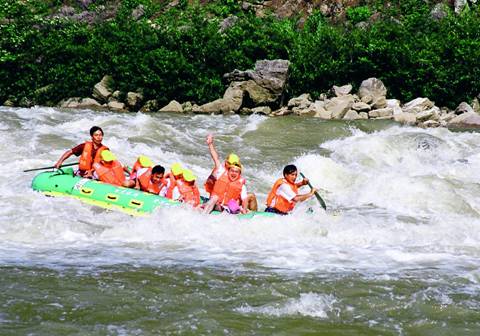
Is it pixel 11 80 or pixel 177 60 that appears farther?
pixel 11 80

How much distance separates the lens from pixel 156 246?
24.5ft

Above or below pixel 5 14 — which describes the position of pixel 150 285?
below

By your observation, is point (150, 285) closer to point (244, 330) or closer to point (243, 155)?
point (244, 330)

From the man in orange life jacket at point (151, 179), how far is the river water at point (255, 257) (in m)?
0.85

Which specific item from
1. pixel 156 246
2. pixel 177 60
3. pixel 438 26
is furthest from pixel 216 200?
pixel 438 26

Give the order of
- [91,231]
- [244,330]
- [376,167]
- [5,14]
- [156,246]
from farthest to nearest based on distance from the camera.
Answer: [5,14] < [376,167] < [91,231] < [156,246] < [244,330]

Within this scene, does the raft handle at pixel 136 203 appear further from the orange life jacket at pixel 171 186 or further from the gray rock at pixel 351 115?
the gray rock at pixel 351 115

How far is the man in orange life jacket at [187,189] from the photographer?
29.4 ft

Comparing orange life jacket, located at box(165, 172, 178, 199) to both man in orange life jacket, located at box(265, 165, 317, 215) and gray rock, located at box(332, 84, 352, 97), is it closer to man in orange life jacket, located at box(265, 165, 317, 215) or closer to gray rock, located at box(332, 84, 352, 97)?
man in orange life jacket, located at box(265, 165, 317, 215)

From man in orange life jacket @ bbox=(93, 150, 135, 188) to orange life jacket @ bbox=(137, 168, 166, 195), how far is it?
180 millimetres

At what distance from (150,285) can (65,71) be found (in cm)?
2117

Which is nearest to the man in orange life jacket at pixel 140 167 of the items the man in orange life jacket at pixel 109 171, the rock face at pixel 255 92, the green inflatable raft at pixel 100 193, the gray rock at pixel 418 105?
the man in orange life jacket at pixel 109 171

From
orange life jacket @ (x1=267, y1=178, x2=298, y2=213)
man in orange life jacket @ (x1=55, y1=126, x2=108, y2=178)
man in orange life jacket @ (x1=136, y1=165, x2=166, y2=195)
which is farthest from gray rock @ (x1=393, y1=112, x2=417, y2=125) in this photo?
man in orange life jacket @ (x1=55, y1=126, x2=108, y2=178)

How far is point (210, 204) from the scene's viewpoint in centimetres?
859
